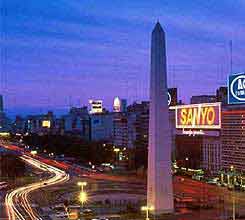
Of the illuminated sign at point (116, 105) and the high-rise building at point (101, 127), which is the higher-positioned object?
the illuminated sign at point (116, 105)

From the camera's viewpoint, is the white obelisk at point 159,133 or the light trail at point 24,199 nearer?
the white obelisk at point 159,133

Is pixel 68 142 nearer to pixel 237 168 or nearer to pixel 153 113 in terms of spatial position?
pixel 237 168

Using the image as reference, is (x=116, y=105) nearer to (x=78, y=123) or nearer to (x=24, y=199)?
(x=78, y=123)

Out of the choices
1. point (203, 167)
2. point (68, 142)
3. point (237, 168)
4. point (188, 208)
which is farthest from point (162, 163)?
point (68, 142)

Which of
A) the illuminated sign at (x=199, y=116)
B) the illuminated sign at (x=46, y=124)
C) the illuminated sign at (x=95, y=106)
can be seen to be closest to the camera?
the illuminated sign at (x=199, y=116)

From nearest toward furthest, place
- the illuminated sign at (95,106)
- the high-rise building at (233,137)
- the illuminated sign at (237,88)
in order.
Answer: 1. the illuminated sign at (237,88)
2. the high-rise building at (233,137)
3. the illuminated sign at (95,106)

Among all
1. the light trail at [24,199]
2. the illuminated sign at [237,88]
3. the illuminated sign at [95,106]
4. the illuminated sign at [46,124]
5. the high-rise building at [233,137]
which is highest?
the illuminated sign at [95,106]

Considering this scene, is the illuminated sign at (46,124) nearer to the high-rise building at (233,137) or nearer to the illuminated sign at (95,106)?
the illuminated sign at (95,106)

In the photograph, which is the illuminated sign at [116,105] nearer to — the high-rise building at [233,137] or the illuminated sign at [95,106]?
the illuminated sign at [95,106]

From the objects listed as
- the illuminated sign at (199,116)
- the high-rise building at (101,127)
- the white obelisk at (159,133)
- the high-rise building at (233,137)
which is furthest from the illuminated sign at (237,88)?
the high-rise building at (101,127)
